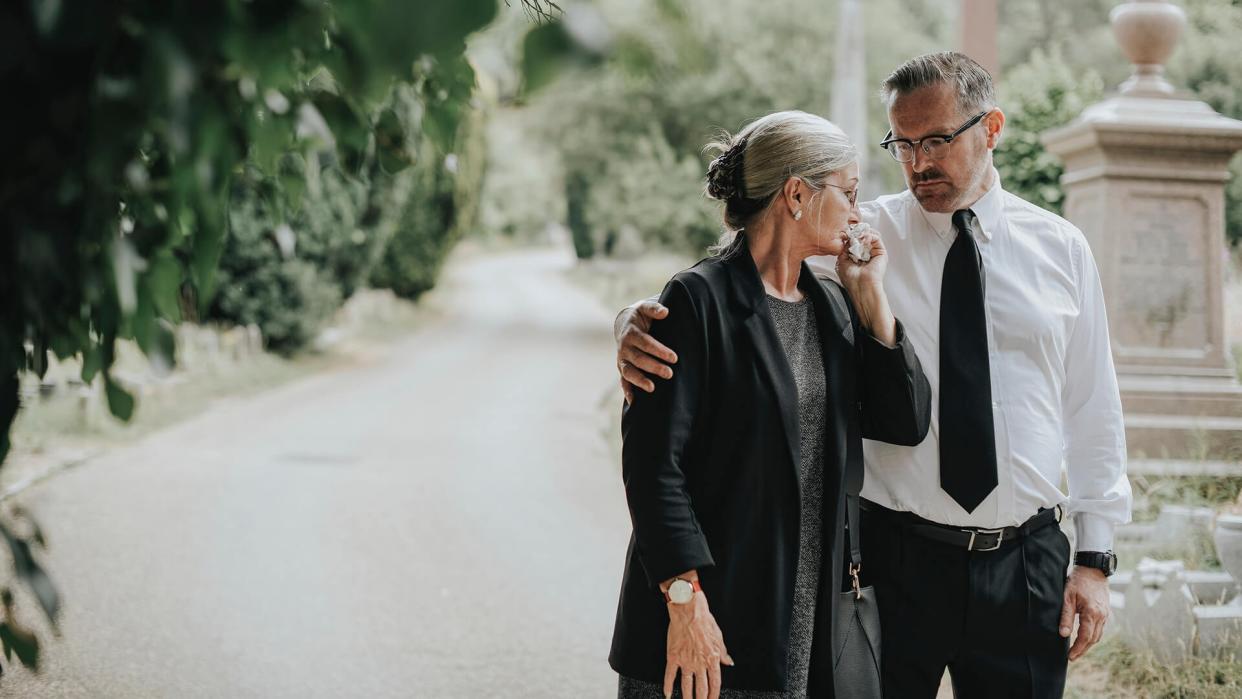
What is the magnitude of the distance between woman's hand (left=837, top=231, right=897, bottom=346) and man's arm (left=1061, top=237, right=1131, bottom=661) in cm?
60

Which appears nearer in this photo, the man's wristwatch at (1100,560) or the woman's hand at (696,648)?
the woman's hand at (696,648)

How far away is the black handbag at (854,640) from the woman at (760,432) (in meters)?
0.05

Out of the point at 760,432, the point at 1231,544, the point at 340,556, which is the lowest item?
the point at 340,556

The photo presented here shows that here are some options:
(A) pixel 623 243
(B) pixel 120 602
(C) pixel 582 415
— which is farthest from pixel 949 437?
(A) pixel 623 243

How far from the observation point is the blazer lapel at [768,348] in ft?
8.29

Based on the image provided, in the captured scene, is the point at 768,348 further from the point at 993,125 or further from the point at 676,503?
the point at 993,125

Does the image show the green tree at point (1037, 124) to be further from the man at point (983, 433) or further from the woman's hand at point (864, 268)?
the woman's hand at point (864, 268)

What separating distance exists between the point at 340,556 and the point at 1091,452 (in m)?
5.49

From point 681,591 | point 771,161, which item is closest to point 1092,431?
point 771,161

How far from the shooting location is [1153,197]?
7.95m

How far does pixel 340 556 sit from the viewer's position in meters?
7.29

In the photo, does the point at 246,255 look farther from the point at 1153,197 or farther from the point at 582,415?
the point at 1153,197

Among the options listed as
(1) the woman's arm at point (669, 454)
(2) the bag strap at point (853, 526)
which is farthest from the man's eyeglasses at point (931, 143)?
(2) the bag strap at point (853, 526)

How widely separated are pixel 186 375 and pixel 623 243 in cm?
2015
